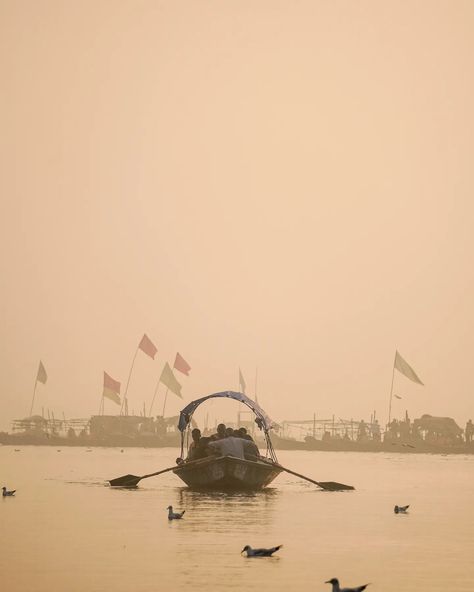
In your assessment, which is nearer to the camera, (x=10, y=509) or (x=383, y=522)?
(x=383, y=522)

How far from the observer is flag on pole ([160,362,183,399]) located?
168 m

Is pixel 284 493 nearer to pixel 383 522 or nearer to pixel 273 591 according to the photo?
pixel 383 522

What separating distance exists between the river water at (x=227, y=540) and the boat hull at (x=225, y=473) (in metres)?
0.85

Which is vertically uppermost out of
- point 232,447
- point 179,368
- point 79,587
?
point 179,368

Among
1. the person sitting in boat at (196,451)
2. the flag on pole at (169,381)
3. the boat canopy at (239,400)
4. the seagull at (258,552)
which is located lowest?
the seagull at (258,552)

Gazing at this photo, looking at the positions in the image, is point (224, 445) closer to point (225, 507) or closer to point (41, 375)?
point (225, 507)

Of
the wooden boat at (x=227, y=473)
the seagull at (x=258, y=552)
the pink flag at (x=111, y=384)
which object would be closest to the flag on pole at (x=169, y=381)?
the pink flag at (x=111, y=384)

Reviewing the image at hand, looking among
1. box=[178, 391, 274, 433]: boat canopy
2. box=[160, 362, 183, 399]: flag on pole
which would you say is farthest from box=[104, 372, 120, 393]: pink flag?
box=[178, 391, 274, 433]: boat canopy

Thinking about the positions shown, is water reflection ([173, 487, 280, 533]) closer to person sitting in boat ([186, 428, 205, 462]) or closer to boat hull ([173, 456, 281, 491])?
boat hull ([173, 456, 281, 491])

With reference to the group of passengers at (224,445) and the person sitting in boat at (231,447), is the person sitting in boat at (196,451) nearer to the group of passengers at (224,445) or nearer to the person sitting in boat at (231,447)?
the group of passengers at (224,445)

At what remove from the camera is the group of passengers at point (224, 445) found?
64312 millimetres

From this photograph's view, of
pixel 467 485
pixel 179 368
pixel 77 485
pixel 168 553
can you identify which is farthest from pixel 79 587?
pixel 179 368

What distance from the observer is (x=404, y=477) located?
9938 cm

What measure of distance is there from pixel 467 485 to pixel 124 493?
3144cm
